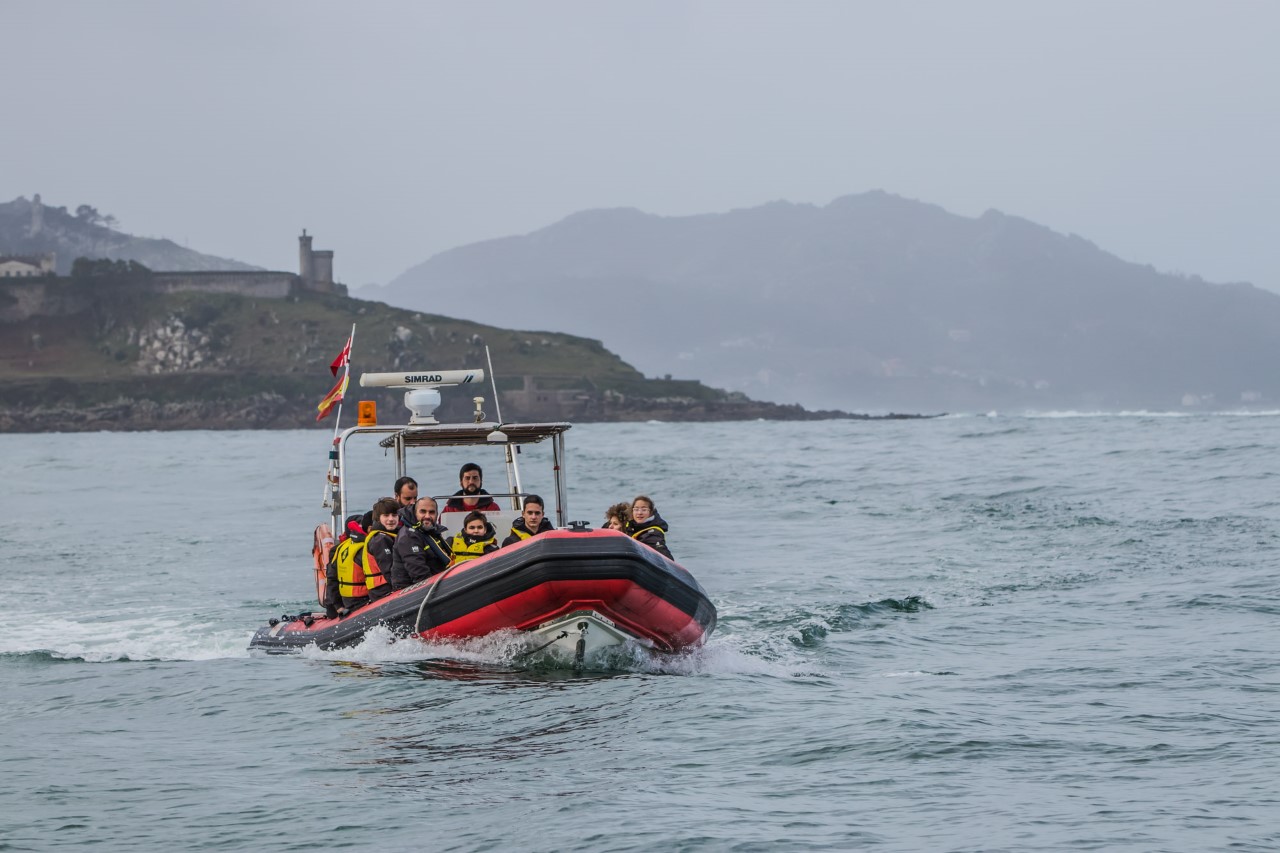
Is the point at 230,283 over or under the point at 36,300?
over

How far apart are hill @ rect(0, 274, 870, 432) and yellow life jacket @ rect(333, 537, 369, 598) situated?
126979mm

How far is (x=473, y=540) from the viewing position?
45.2 feet

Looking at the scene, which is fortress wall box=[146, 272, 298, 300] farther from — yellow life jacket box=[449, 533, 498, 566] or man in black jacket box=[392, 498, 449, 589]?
yellow life jacket box=[449, 533, 498, 566]

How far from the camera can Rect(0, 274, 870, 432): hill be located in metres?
147

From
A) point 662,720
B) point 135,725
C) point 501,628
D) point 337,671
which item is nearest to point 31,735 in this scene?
point 135,725

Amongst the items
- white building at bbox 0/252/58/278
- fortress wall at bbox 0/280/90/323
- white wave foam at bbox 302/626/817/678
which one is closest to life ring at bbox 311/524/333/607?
white wave foam at bbox 302/626/817/678

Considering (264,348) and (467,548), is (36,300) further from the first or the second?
(467,548)

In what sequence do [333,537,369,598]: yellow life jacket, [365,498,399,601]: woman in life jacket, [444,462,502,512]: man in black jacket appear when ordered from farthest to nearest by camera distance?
1. [444,462,502,512]: man in black jacket
2. [333,537,369,598]: yellow life jacket
3. [365,498,399,601]: woman in life jacket

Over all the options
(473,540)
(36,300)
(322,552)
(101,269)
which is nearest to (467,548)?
(473,540)

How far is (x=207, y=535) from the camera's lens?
32.0m

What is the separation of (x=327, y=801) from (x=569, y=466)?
45.8 m

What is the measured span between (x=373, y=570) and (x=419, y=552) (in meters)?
0.62

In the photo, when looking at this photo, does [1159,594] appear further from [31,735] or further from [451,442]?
[31,735]

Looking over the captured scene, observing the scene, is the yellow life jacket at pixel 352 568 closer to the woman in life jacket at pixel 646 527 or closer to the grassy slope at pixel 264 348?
the woman in life jacket at pixel 646 527
